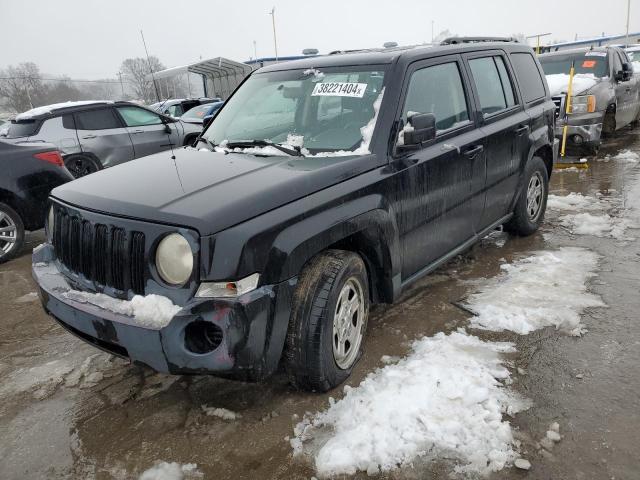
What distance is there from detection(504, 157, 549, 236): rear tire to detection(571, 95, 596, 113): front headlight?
3913 millimetres

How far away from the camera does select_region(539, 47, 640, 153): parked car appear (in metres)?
8.45

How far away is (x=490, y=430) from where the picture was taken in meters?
2.44

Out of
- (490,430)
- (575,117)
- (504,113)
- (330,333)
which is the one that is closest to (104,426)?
(330,333)

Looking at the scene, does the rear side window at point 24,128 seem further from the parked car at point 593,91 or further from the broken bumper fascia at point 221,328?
the parked car at point 593,91

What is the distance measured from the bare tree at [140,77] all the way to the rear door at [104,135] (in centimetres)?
4196

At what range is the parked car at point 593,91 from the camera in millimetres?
8445

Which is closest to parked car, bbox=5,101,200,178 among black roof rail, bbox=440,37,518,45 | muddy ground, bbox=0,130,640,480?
muddy ground, bbox=0,130,640,480

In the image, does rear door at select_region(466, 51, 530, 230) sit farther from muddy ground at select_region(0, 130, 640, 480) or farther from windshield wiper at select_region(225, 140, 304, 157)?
windshield wiper at select_region(225, 140, 304, 157)

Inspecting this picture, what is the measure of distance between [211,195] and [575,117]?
25.8ft

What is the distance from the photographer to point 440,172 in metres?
3.46

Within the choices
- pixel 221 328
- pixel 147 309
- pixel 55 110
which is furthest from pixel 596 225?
pixel 55 110

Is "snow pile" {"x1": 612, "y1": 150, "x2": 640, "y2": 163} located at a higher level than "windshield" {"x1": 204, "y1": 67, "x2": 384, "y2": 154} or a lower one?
lower

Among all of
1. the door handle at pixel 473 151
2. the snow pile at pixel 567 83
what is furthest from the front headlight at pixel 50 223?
the snow pile at pixel 567 83

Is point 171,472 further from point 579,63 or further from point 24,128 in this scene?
point 579,63
